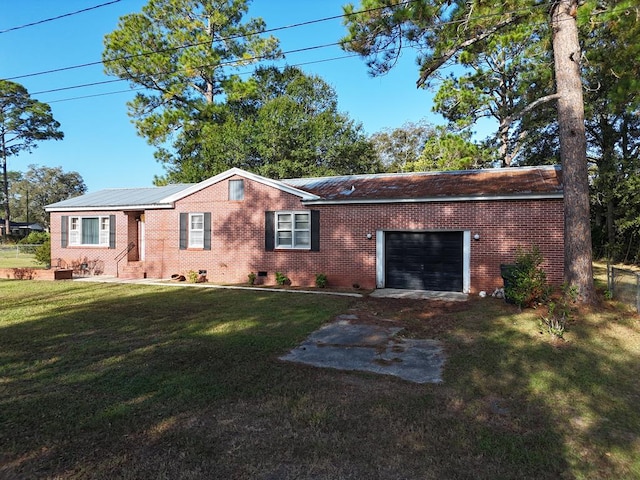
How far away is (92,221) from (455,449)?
59.0ft

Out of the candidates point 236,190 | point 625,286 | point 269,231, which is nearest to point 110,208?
point 236,190

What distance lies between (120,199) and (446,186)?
1409cm

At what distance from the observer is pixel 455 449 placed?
3227 millimetres

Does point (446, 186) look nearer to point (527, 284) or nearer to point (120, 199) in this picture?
point (527, 284)

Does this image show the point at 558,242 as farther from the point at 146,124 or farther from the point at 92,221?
the point at 146,124

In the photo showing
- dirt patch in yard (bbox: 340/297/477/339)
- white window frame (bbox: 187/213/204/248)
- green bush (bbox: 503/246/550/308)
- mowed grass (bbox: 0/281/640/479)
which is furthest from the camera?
white window frame (bbox: 187/213/204/248)

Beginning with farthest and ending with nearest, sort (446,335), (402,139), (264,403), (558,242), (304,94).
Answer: (402,139) < (304,94) < (558,242) < (446,335) < (264,403)

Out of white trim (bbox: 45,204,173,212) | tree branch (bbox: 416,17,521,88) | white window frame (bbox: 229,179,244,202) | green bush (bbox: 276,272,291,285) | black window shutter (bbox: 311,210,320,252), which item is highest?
tree branch (bbox: 416,17,521,88)

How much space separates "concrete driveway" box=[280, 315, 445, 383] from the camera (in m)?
5.20

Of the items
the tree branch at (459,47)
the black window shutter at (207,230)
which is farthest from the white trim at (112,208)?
the tree branch at (459,47)

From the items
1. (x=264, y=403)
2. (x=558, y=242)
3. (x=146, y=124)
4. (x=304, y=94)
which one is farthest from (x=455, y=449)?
(x=304, y=94)

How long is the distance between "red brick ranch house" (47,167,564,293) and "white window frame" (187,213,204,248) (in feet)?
0.13

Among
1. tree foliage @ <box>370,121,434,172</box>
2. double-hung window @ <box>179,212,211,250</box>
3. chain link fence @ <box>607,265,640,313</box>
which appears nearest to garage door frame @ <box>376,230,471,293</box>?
chain link fence @ <box>607,265,640,313</box>

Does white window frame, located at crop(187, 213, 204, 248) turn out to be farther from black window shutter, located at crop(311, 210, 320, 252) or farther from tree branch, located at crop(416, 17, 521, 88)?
tree branch, located at crop(416, 17, 521, 88)
